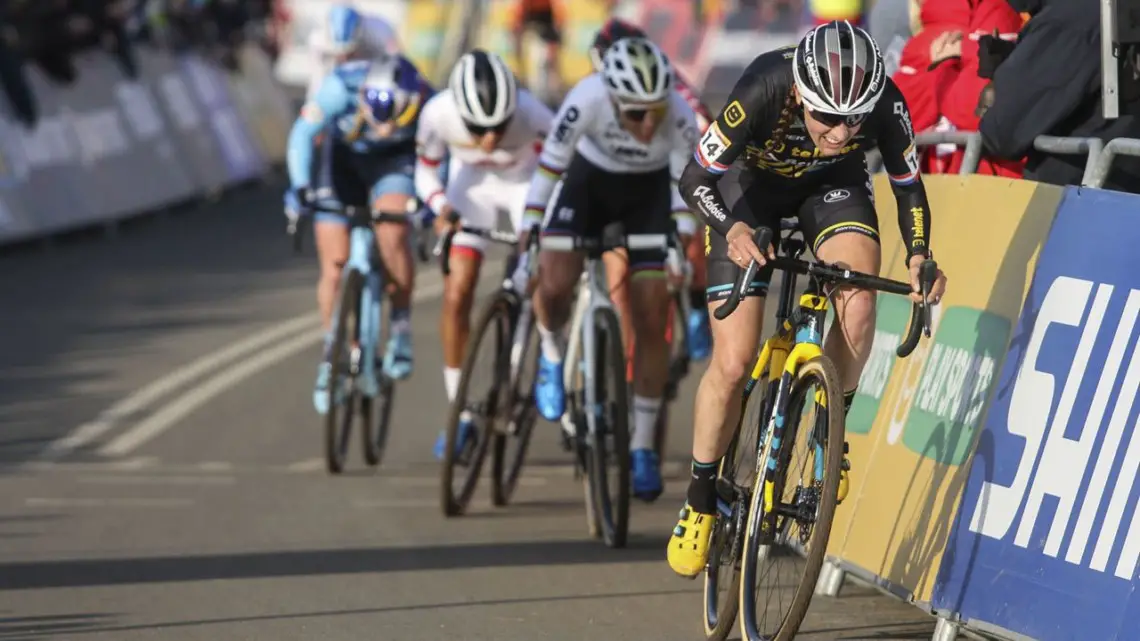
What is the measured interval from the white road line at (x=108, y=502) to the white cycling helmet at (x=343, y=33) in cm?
370

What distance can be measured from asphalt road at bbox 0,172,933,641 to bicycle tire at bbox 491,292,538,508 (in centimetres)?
16

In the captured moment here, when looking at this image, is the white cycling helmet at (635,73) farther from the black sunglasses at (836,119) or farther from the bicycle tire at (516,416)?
the black sunglasses at (836,119)

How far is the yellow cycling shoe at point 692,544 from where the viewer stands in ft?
24.0

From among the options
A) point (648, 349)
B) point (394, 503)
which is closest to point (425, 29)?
point (394, 503)

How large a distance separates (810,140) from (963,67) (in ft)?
7.71

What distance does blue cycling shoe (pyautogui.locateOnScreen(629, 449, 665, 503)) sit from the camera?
9695mm

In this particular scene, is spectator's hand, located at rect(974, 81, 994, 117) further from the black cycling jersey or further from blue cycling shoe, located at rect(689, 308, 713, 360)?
blue cycling shoe, located at rect(689, 308, 713, 360)

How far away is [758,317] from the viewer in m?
7.29

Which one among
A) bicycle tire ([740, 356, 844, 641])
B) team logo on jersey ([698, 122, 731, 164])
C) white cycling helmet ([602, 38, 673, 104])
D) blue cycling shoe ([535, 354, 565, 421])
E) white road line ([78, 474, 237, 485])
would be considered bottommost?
white road line ([78, 474, 237, 485])

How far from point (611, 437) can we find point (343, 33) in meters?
4.90

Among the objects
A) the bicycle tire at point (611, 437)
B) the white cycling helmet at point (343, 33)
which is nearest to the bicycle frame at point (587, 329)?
the bicycle tire at point (611, 437)

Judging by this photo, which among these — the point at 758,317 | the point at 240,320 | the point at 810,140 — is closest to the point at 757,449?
the point at 758,317

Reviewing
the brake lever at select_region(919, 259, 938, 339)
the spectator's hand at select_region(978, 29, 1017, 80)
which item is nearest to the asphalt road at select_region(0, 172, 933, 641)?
the brake lever at select_region(919, 259, 938, 339)

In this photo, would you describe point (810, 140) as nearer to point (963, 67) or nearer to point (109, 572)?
point (963, 67)
